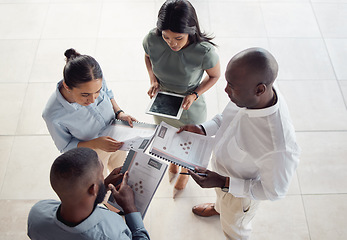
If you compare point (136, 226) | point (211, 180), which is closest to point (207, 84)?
point (211, 180)

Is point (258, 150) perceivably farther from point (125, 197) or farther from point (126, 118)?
point (126, 118)

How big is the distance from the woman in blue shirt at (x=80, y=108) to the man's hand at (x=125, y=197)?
32cm

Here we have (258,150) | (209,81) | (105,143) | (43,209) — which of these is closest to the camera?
(43,209)

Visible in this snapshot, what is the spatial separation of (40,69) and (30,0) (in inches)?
52.5

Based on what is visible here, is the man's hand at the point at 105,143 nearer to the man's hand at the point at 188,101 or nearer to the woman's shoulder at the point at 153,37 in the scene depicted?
the man's hand at the point at 188,101

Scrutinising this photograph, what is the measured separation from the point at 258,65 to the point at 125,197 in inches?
36.2

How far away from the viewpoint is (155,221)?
245 cm

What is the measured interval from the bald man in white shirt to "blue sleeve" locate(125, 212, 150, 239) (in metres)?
0.38

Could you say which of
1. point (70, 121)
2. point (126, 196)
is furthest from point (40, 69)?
point (126, 196)

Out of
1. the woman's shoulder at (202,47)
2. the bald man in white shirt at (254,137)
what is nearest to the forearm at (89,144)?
the bald man in white shirt at (254,137)

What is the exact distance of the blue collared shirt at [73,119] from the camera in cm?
162

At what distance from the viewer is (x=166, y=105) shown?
202 centimetres

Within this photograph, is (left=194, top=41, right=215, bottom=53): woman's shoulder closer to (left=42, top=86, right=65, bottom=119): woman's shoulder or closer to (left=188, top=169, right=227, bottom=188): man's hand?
(left=188, top=169, right=227, bottom=188): man's hand

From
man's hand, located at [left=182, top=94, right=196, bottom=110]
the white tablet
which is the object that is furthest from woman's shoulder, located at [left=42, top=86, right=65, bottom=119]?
man's hand, located at [left=182, top=94, right=196, bottom=110]
